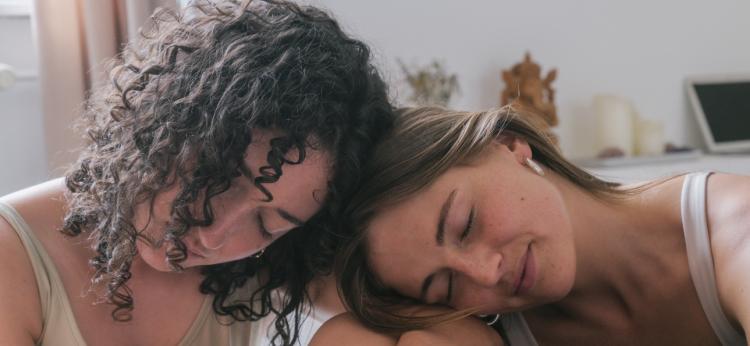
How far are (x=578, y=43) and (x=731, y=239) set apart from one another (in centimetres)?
199

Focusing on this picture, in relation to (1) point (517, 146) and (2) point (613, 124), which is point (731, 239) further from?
(2) point (613, 124)

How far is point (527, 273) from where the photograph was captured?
1.16 metres

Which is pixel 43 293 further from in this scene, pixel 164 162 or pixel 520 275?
pixel 520 275

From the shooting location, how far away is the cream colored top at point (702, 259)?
3.79ft

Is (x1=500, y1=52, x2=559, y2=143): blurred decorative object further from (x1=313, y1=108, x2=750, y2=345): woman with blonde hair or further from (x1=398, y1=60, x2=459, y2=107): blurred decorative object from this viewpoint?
(x1=313, y1=108, x2=750, y2=345): woman with blonde hair

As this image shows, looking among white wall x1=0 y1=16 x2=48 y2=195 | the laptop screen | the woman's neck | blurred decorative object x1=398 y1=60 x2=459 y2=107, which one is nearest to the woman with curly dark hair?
the woman's neck

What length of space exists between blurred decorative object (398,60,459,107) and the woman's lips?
1377 mm

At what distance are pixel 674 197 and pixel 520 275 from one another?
0.96 feet

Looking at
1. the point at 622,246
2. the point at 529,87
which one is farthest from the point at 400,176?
the point at 529,87

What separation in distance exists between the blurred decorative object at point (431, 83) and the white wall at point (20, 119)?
1.11 m

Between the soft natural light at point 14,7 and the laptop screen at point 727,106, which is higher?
the soft natural light at point 14,7

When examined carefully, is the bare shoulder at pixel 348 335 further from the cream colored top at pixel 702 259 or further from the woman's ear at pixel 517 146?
the cream colored top at pixel 702 259

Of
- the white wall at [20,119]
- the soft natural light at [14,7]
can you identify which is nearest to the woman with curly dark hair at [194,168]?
the white wall at [20,119]

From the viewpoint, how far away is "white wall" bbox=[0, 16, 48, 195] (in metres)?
2.18
